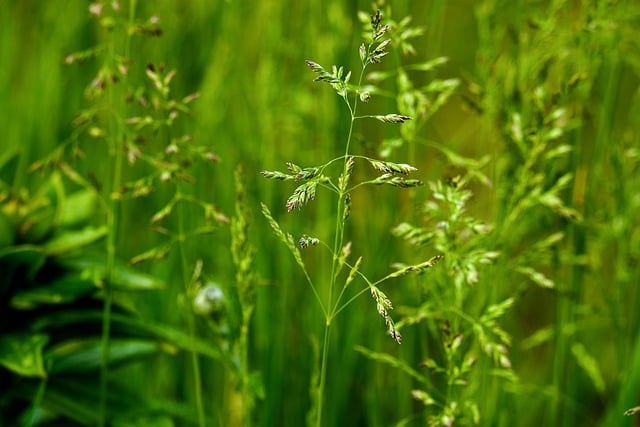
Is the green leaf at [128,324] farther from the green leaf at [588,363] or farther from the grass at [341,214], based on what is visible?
the green leaf at [588,363]

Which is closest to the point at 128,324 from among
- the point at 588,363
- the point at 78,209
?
the point at 78,209

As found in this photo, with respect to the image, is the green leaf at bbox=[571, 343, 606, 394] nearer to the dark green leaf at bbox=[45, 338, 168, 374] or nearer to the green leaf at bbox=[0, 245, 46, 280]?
the dark green leaf at bbox=[45, 338, 168, 374]

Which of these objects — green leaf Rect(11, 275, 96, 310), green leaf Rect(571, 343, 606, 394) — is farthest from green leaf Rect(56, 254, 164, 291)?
green leaf Rect(571, 343, 606, 394)

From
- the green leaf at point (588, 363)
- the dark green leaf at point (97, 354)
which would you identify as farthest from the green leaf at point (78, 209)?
the green leaf at point (588, 363)

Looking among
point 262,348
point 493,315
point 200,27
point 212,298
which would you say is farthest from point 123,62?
point 200,27

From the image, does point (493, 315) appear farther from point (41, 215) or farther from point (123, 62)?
point (41, 215)

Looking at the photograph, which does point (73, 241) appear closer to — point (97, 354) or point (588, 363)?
point (97, 354)

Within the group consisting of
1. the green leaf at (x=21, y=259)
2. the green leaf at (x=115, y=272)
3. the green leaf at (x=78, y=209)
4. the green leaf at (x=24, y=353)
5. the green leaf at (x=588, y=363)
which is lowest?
the green leaf at (x=588, y=363)
